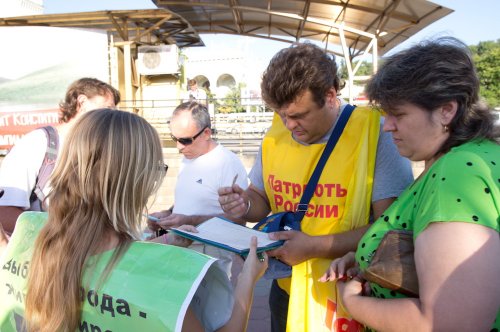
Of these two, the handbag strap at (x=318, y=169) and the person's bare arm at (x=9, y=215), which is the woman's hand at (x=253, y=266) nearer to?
the handbag strap at (x=318, y=169)

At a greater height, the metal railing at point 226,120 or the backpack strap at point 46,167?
the backpack strap at point 46,167

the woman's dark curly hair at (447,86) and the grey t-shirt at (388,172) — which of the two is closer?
the woman's dark curly hair at (447,86)

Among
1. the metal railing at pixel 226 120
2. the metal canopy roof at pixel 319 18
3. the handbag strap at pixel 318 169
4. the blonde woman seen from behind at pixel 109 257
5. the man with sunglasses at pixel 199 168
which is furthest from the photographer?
the metal railing at pixel 226 120

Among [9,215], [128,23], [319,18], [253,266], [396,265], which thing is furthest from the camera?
Result: [128,23]

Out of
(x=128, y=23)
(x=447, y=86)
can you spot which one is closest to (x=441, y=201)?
(x=447, y=86)

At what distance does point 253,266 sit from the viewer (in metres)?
1.41

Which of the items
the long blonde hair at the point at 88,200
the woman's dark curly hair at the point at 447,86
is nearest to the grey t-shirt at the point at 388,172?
the woman's dark curly hair at the point at 447,86

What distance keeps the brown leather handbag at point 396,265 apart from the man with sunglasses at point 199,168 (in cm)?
179

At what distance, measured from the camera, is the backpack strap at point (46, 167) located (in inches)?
90.0

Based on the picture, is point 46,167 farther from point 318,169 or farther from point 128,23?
point 128,23

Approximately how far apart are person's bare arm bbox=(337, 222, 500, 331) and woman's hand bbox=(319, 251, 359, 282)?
43 centimetres

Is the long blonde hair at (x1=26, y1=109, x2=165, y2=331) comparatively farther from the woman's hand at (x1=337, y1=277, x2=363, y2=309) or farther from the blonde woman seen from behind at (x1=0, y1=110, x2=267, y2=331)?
the woman's hand at (x1=337, y1=277, x2=363, y2=309)

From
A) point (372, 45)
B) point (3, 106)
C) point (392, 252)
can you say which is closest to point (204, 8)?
point (372, 45)

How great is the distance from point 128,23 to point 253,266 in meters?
10.1
